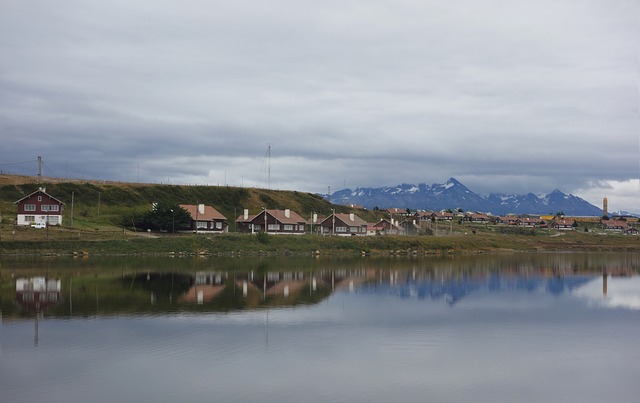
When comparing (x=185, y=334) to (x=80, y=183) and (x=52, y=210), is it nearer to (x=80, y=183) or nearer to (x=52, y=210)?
(x=52, y=210)

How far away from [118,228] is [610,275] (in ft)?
208

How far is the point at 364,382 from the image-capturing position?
2194 centimetres

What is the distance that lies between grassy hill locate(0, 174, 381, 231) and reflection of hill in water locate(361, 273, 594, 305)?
52496mm

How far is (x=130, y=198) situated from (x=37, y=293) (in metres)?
72.8

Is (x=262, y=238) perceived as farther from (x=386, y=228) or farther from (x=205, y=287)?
(x=386, y=228)

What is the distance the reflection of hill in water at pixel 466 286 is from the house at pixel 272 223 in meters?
46.4

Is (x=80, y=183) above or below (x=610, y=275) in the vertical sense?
above

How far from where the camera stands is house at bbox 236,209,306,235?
10325 centimetres

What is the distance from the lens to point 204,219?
96.2 m

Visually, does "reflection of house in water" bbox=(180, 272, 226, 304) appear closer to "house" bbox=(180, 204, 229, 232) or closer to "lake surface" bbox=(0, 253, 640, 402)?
"lake surface" bbox=(0, 253, 640, 402)

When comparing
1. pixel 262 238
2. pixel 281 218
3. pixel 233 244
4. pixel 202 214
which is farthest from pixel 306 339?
pixel 281 218

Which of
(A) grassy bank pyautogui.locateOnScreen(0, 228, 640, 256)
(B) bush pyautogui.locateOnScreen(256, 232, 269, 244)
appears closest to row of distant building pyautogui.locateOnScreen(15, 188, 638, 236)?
(A) grassy bank pyautogui.locateOnScreen(0, 228, 640, 256)

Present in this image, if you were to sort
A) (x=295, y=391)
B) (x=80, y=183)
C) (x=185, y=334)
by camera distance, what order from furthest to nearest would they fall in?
(x=80, y=183) → (x=185, y=334) → (x=295, y=391)

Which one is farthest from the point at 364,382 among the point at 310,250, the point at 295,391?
the point at 310,250
